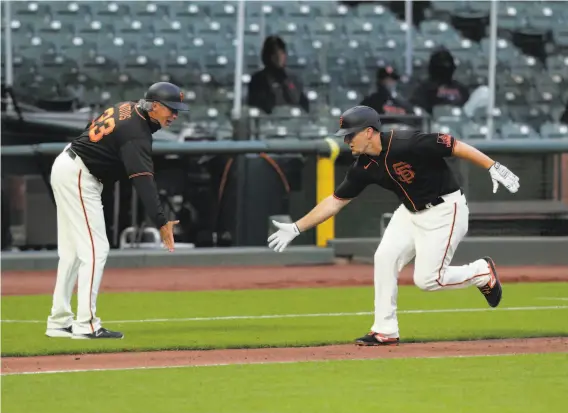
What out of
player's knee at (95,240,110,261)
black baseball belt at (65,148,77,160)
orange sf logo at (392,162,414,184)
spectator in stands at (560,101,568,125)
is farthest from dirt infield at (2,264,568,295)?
spectator in stands at (560,101,568,125)

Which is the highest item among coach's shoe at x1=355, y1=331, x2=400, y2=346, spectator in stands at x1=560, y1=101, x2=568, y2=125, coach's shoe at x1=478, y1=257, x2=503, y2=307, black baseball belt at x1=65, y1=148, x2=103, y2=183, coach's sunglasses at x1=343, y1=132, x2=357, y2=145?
spectator in stands at x1=560, y1=101, x2=568, y2=125

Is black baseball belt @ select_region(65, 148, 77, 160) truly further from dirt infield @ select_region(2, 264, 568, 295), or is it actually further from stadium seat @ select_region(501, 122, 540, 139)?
stadium seat @ select_region(501, 122, 540, 139)

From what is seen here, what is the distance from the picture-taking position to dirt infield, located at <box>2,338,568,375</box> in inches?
291

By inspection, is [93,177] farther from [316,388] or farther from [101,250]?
[316,388]

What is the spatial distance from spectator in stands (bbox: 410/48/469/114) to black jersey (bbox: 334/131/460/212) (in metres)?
10.3

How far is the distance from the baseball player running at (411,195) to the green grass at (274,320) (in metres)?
0.46

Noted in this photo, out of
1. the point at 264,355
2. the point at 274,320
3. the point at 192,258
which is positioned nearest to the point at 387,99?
the point at 192,258

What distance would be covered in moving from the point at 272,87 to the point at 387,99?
5.64 ft

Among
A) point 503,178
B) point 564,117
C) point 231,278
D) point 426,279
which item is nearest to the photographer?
point 503,178

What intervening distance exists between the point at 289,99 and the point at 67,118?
3.33 meters

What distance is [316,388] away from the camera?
6.34 meters

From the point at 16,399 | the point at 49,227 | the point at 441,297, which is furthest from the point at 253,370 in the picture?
the point at 49,227

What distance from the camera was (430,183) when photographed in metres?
8.12

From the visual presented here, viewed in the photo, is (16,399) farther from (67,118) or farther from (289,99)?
(289,99)
